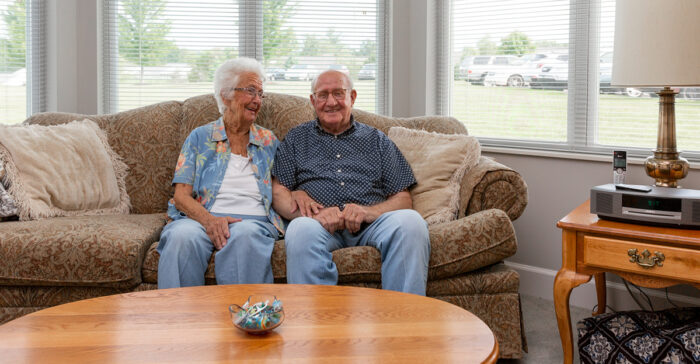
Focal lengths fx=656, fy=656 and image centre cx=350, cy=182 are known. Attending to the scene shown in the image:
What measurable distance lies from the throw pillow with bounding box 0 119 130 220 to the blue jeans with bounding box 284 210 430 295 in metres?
1.03

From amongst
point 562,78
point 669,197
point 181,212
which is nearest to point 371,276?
point 181,212

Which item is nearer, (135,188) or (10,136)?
(10,136)

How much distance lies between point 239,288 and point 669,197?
138 centimetres

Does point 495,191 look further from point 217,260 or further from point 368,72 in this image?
point 368,72

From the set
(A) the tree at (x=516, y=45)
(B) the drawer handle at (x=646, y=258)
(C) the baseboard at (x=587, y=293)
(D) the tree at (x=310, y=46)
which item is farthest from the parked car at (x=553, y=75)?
(B) the drawer handle at (x=646, y=258)

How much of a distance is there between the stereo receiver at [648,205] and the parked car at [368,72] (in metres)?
2.07

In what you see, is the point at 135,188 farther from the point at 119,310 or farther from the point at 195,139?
the point at 119,310

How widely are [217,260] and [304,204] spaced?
463 mm

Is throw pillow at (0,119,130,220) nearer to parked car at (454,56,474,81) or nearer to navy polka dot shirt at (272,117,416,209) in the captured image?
navy polka dot shirt at (272,117,416,209)

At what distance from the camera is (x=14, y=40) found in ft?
11.9

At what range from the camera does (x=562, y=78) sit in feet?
10.8

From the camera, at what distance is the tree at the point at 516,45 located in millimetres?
3453

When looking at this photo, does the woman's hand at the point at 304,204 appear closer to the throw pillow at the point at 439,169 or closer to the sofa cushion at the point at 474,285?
the throw pillow at the point at 439,169

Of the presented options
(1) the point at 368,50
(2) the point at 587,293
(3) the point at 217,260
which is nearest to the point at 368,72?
(1) the point at 368,50
